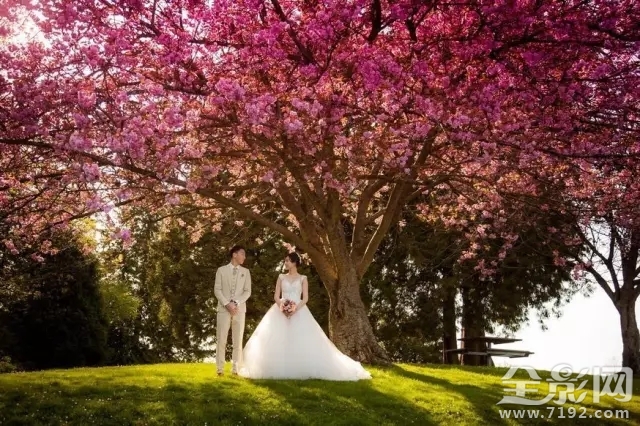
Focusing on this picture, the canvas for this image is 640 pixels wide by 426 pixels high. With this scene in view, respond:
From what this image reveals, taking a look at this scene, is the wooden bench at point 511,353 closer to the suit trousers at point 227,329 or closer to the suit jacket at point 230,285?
the suit trousers at point 227,329

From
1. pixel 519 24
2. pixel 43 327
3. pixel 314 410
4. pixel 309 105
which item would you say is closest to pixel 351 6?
pixel 309 105

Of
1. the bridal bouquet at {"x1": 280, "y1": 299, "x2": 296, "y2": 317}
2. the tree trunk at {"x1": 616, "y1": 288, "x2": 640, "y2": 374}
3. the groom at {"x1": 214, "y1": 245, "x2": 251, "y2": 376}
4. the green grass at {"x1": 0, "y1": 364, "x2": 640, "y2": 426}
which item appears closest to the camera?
the green grass at {"x1": 0, "y1": 364, "x2": 640, "y2": 426}

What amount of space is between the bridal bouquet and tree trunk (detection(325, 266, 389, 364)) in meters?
3.82

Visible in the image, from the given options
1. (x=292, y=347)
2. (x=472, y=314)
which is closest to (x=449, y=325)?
(x=472, y=314)

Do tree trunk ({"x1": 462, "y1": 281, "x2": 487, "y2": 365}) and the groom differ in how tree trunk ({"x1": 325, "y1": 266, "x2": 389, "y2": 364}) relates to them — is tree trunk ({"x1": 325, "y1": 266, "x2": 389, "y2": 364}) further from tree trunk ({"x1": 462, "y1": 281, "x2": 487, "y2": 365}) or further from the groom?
tree trunk ({"x1": 462, "y1": 281, "x2": 487, "y2": 365})

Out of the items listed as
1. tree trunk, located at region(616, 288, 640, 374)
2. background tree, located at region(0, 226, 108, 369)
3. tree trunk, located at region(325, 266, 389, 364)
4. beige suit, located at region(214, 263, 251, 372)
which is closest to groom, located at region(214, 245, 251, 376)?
beige suit, located at region(214, 263, 251, 372)

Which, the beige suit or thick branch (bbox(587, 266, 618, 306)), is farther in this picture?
thick branch (bbox(587, 266, 618, 306))

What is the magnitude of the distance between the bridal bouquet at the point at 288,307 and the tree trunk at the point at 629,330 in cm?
1268

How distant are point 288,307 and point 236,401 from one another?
2.50 metres

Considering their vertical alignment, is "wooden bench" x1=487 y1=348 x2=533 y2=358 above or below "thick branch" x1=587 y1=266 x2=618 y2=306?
below

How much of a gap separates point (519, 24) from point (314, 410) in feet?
22.4

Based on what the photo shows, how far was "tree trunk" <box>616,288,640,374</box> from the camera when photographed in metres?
21.1

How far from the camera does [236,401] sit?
36.1 ft

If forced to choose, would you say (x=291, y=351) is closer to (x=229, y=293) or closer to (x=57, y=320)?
(x=229, y=293)
